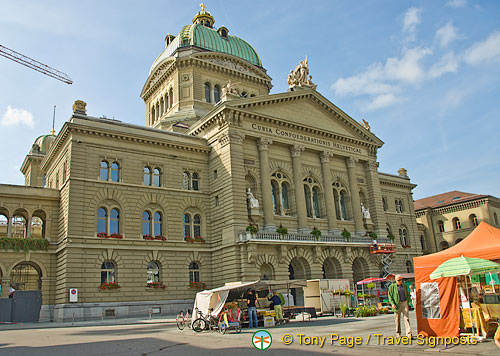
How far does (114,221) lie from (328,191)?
21.2 meters

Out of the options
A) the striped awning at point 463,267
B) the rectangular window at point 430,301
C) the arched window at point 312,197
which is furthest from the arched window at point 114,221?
the striped awning at point 463,267

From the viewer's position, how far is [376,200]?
50.5 metres

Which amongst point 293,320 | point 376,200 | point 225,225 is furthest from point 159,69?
point 293,320

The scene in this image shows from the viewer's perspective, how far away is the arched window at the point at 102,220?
36.8 metres

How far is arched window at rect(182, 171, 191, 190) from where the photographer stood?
42.0m

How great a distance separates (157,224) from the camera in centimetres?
3959

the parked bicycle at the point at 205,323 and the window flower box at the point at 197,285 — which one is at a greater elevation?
the window flower box at the point at 197,285

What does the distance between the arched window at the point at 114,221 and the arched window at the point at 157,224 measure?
3183 millimetres

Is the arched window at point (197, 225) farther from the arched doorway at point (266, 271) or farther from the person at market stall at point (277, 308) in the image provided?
the person at market stall at point (277, 308)

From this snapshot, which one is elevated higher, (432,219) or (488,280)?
(432,219)

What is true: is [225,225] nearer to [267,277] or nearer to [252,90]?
[267,277]

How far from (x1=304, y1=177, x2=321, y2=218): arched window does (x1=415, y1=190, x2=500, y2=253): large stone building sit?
1281 inches

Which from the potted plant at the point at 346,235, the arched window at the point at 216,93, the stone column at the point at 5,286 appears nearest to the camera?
the stone column at the point at 5,286

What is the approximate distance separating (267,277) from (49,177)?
80.1 ft
